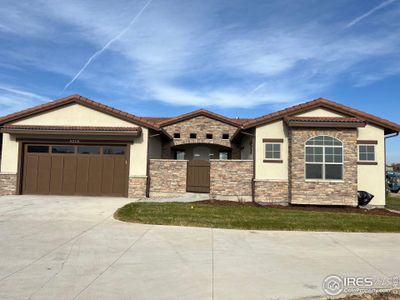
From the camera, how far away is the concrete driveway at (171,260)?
17.1ft

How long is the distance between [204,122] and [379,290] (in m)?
20.7

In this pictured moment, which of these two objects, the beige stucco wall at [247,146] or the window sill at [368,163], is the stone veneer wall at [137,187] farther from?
the window sill at [368,163]

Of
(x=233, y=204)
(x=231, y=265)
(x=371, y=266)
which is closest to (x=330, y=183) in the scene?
(x=233, y=204)

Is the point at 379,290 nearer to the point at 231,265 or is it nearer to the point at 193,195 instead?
the point at 231,265

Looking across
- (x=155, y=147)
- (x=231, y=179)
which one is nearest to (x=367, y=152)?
(x=231, y=179)

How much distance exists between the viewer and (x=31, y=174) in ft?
56.9

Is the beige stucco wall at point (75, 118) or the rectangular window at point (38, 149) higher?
the beige stucco wall at point (75, 118)

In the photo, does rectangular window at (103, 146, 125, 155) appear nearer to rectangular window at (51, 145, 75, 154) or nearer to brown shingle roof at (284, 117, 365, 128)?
rectangular window at (51, 145, 75, 154)

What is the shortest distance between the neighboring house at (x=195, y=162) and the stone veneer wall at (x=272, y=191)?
0.16 feet

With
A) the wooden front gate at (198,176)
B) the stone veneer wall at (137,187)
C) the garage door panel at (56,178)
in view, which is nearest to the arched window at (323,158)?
the wooden front gate at (198,176)

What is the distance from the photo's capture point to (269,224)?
10703 mm

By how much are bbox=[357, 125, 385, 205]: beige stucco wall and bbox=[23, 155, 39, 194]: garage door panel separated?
52.7 ft

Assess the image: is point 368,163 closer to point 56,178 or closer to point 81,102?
point 81,102

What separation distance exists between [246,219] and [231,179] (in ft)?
19.8
